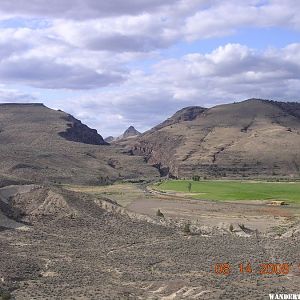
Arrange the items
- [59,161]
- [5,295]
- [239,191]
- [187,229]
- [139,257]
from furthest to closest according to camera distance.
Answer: [59,161] → [239,191] → [187,229] → [139,257] → [5,295]

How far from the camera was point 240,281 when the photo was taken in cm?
3569

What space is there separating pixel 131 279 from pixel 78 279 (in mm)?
3450

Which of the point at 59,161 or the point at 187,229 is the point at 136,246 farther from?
the point at 59,161

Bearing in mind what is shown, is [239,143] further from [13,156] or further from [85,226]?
[85,226]

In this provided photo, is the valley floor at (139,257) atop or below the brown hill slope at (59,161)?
below

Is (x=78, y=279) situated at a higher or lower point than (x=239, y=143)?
lower

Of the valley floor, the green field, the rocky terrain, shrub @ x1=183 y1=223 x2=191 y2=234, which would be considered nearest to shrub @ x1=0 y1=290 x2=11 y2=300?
the rocky terrain

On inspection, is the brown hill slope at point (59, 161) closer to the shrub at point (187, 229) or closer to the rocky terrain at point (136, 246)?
the rocky terrain at point (136, 246)

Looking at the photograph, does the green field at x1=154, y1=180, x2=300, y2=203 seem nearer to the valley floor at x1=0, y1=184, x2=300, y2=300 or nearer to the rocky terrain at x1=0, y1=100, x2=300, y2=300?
the rocky terrain at x1=0, y1=100, x2=300, y2=300

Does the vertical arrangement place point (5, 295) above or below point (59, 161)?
below

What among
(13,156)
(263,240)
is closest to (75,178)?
(13,156)

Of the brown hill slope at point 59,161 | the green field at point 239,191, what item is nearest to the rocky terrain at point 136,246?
the green field at point 239,191

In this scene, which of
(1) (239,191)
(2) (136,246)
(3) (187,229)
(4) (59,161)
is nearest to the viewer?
(2) (136,246)

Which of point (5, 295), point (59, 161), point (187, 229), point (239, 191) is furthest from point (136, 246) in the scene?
point (59, 161)
